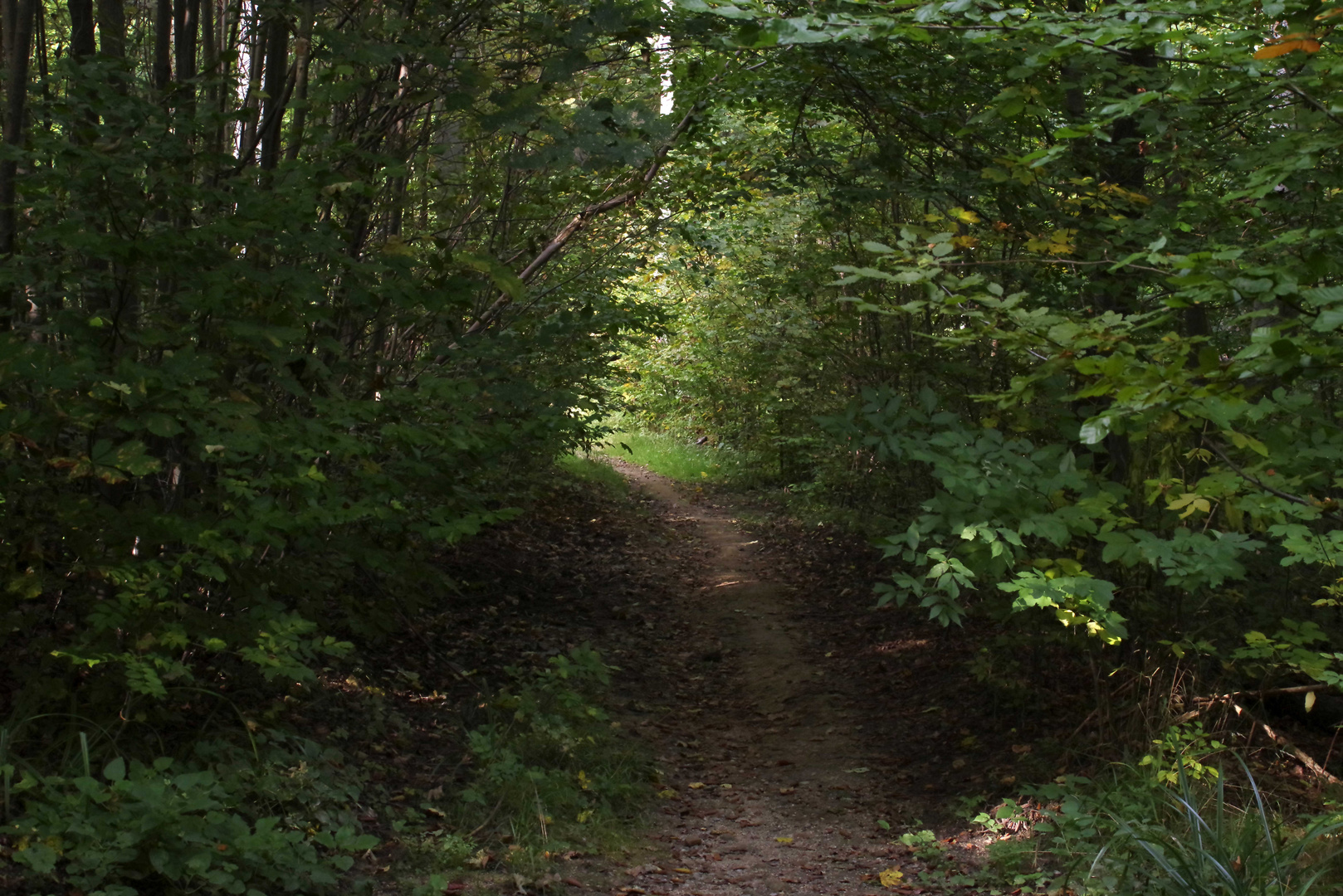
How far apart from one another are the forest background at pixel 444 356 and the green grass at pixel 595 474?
8.00m

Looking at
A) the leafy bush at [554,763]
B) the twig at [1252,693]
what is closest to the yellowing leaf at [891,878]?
the leafy bush at [554,763]

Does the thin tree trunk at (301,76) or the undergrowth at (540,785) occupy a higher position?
the thin tree trunk at (301,76)

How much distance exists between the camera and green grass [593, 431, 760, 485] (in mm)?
17172

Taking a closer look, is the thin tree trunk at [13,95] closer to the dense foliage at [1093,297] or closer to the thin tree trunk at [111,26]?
the thin tree trunk at [111,26]

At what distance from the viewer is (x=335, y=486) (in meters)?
Result: 4.44

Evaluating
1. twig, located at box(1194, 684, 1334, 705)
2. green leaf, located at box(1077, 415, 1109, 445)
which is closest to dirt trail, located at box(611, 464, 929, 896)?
twig, located at box(1194, 684, 1334, 705)

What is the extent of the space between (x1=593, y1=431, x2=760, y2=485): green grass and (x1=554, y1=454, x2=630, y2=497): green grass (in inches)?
16.9

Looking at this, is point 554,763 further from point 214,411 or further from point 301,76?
point 301,76

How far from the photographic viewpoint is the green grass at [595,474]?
50.1ft

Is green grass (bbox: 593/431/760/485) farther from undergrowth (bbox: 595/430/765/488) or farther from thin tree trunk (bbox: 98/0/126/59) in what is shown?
thin tree trunk (bbox: 98/0/126/59)

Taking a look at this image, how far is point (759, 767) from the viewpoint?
626 cm

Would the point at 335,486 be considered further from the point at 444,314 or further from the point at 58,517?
the point at 444,314

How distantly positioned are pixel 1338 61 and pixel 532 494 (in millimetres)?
7440

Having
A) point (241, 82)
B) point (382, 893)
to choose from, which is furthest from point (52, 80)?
point (382, 893)
